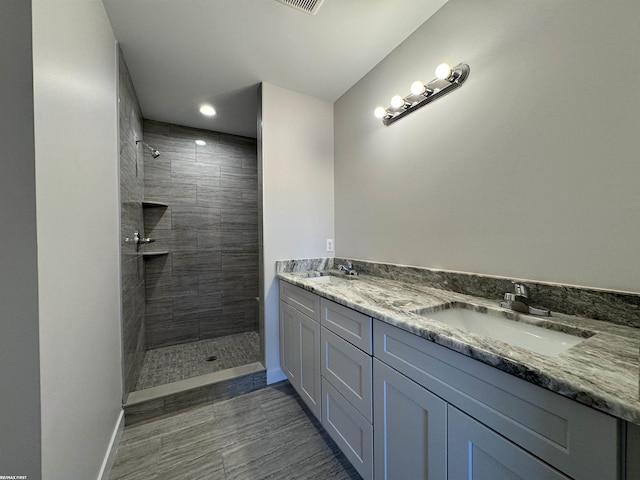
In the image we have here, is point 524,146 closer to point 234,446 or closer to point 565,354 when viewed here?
point 565,354

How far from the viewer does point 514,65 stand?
1024 mm

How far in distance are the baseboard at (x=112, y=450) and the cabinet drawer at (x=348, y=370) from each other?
1154 mm

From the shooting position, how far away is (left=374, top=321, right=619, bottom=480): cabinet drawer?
1.43ft

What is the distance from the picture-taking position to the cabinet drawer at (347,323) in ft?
3.32

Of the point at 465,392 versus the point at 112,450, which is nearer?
the point at 465,392

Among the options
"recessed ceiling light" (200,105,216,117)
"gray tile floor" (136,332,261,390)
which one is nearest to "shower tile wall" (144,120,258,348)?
"gray tile floor" (136,332,261,390)

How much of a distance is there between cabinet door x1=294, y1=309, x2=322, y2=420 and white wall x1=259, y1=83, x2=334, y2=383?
0.48 meters

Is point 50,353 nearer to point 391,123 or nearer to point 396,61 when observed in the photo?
point 391,123

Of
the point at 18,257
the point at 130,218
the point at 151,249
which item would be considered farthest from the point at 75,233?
the point at 151,249

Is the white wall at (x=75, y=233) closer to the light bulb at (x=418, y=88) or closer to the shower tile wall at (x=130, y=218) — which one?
the shower tile wall at (x=130, y=218)

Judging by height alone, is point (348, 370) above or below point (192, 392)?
above

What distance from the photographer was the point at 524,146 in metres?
1.00

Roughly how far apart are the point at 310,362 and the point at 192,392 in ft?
3.23

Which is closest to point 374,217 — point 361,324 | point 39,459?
point 361,324
